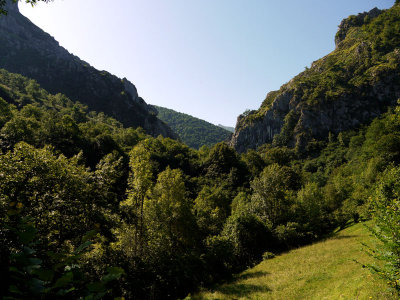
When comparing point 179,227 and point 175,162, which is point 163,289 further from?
point 175,162

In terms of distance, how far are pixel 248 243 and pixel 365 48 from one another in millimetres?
150004

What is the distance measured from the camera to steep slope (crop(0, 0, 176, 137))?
15250 centimetres

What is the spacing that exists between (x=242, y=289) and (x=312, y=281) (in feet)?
16.3

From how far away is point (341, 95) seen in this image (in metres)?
115

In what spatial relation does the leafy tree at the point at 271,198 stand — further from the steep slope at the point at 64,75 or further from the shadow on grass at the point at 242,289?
the steep slope at the point at 64,75

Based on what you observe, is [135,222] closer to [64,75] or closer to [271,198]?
[271,198]

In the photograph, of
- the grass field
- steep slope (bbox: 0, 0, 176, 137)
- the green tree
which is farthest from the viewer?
steep slope (bbox: 0, 0, 176, 137)

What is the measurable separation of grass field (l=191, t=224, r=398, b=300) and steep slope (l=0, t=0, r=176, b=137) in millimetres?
145098

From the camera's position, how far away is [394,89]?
348 feet

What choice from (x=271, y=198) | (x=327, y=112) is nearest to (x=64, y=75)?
(x=327, y=112)

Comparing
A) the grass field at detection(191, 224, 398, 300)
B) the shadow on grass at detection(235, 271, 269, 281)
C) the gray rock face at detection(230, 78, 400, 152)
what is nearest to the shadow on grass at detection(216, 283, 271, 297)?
the grass field at detection(191, 224, 398, 300)

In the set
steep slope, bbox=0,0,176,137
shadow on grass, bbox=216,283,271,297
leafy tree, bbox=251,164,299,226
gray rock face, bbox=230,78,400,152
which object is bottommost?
shadow on grass, bbox=216,283,271,297

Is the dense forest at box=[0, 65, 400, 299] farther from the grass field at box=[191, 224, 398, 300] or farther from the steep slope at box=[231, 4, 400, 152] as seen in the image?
the steep slope at box=[231, 4, 400, 152]

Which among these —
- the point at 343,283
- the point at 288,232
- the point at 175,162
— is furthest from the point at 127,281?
the point at 175,162
